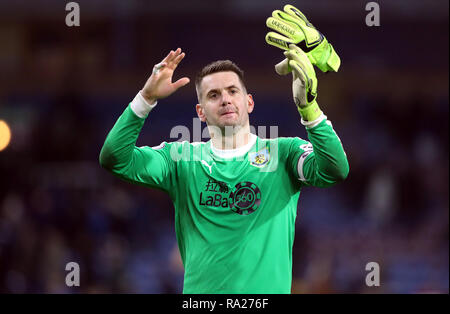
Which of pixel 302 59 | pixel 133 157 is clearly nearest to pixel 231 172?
pixel 133 157

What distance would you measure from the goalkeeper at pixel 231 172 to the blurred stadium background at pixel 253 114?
6089 mm

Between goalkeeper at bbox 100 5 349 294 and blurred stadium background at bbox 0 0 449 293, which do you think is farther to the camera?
blurred stadium background at bbox 0 0 449 293

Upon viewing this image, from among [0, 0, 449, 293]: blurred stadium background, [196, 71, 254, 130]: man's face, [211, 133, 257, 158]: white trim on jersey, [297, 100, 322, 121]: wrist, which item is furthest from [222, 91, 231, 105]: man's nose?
[0, 0, 449, 293]: blurred stadium background

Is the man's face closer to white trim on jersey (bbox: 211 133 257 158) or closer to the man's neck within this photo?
the man's neck

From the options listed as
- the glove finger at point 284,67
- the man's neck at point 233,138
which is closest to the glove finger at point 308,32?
the glove finger at point 284,67

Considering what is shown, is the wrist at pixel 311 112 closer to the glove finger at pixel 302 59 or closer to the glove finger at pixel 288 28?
the glove finger at pixel 302 59

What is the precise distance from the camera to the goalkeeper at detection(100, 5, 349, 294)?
4.12 m

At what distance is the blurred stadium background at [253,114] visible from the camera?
36.5 ft

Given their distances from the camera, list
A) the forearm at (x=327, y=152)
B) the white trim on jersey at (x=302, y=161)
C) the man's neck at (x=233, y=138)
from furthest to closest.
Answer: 1. the man's neck at (x=233, y=138)
2. the white trim on jersey at (x=302, y=161)
3. the forearm at (x=327, y=152)

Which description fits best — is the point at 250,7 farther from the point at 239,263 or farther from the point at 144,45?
the point at 239,263

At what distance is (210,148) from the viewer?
461cm

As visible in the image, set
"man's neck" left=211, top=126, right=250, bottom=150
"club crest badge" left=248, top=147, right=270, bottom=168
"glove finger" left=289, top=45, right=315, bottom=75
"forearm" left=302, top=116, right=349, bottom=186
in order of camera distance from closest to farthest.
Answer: "forearm" left=302, top=116, right=349, bottom=186 < "glove finger" left=289, top=45, right=315, bottom=75 < "club crest badge" left=248, top=147, right=270, bottom=168 < "man's neck" left=211, top=126, right=250, bottom=150
